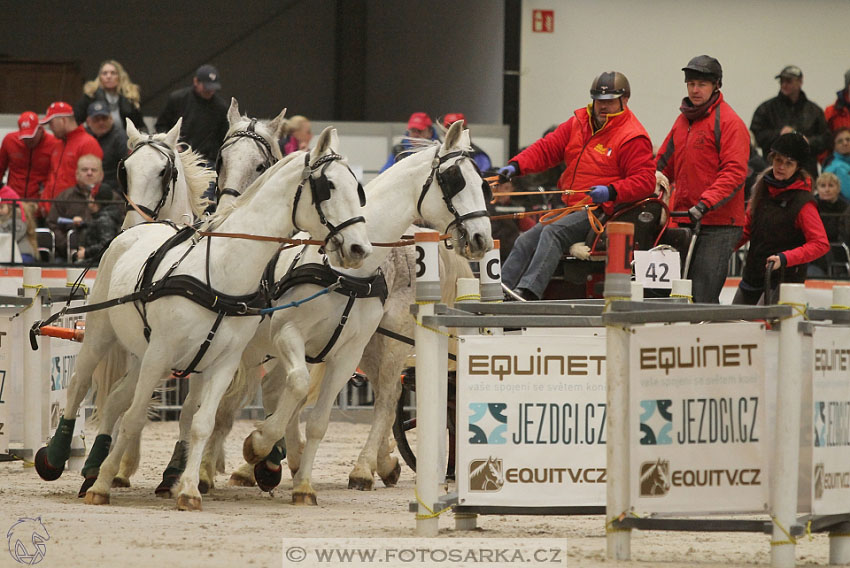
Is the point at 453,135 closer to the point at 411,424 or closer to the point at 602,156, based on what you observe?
the point at 602,156

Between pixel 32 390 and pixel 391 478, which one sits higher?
pixel 32 390

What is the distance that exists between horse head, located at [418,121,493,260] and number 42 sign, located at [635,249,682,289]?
898 millimetres

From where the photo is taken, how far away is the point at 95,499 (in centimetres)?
737

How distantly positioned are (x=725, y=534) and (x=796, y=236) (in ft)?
11.0

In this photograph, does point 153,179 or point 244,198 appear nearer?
point 244,198

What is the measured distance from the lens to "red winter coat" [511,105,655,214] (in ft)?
28.6

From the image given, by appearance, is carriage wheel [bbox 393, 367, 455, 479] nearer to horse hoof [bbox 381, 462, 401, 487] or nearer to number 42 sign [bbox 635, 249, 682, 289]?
horse hoof [bbox 381, 462, 401, 487]

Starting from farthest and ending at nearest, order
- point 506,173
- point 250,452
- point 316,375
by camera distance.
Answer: point 316,375 < point 506,173 < point 250,452

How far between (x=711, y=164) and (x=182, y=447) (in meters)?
3.86

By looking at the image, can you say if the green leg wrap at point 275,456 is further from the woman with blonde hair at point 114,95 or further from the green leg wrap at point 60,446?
the woman with blonde hair at point 114,95

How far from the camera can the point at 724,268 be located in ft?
29.4

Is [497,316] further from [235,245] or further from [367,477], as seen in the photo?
[367,477]

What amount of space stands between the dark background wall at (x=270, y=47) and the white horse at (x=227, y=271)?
1236 centimetres

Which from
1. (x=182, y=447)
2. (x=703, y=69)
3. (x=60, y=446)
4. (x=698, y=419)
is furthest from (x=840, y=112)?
(x=698, y=419)
